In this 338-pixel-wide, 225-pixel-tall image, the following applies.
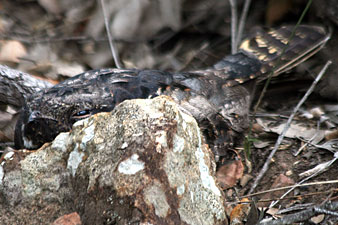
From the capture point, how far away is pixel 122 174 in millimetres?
1597

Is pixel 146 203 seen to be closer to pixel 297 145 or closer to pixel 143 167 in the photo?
pixel 143 167

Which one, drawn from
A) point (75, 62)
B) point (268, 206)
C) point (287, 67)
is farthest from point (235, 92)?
point (75, 62)

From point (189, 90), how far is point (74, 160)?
1.10m

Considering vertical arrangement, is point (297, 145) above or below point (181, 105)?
below

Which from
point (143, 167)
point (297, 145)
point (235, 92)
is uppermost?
point (143, 167)

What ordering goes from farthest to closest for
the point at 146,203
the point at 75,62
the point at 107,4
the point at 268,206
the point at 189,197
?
the point at 107,4 < the point at 75,62 < the point at 268,206 < the point at 189,197 < the point at 146,203

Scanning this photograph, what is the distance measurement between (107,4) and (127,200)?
3.14 metres

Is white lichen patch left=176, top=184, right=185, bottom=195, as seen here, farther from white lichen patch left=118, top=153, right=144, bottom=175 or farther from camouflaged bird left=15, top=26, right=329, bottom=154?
camouflaged bird left=15, top=26, right=329, bottom=154

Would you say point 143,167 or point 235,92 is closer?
point 143,167

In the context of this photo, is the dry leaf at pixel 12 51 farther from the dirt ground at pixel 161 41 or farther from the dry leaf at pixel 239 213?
the dry leaf at pixel 239 213

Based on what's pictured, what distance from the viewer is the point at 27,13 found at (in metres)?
4.63

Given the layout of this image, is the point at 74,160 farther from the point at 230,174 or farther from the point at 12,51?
the point at 12,51

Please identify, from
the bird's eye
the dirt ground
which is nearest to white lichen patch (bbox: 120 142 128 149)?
the bird's eye

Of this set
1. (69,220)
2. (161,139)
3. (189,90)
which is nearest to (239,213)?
(161,139)
